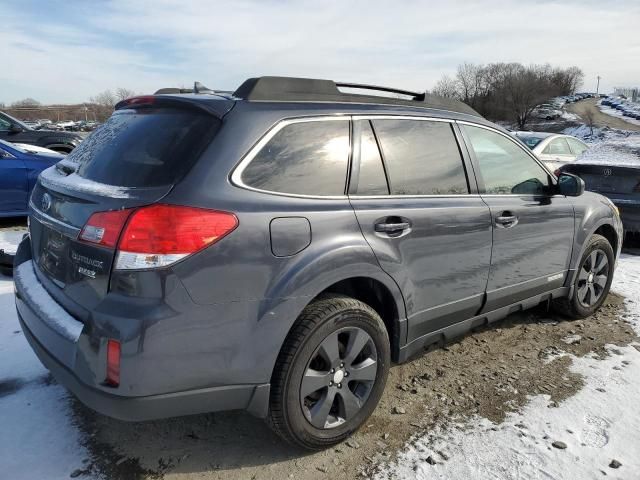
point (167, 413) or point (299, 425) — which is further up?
point (167, 413)

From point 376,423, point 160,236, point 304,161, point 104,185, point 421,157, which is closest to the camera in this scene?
point 160,236

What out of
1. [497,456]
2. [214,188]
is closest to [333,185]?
[214,188]

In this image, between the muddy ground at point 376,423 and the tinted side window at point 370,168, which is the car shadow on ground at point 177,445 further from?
the tinted side window at point 370,168

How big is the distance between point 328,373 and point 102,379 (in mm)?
1034

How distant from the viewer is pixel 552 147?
10781mm

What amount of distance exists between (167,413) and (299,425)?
2.10ft

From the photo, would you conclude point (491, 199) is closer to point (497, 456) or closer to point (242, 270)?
point (497, 456)

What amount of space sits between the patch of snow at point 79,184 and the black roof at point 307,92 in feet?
2.32

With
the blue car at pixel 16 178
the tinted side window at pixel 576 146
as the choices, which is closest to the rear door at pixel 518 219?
the blue car at pixel 16 178

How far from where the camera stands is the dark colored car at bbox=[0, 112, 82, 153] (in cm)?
968

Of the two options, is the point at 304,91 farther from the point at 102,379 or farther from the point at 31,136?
the point at 31,136

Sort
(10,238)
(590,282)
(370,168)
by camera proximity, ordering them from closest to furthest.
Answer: (370,168)
(590,282)
(10,238)

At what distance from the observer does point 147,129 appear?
100 inches

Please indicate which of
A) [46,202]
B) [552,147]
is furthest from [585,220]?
[552,147]
